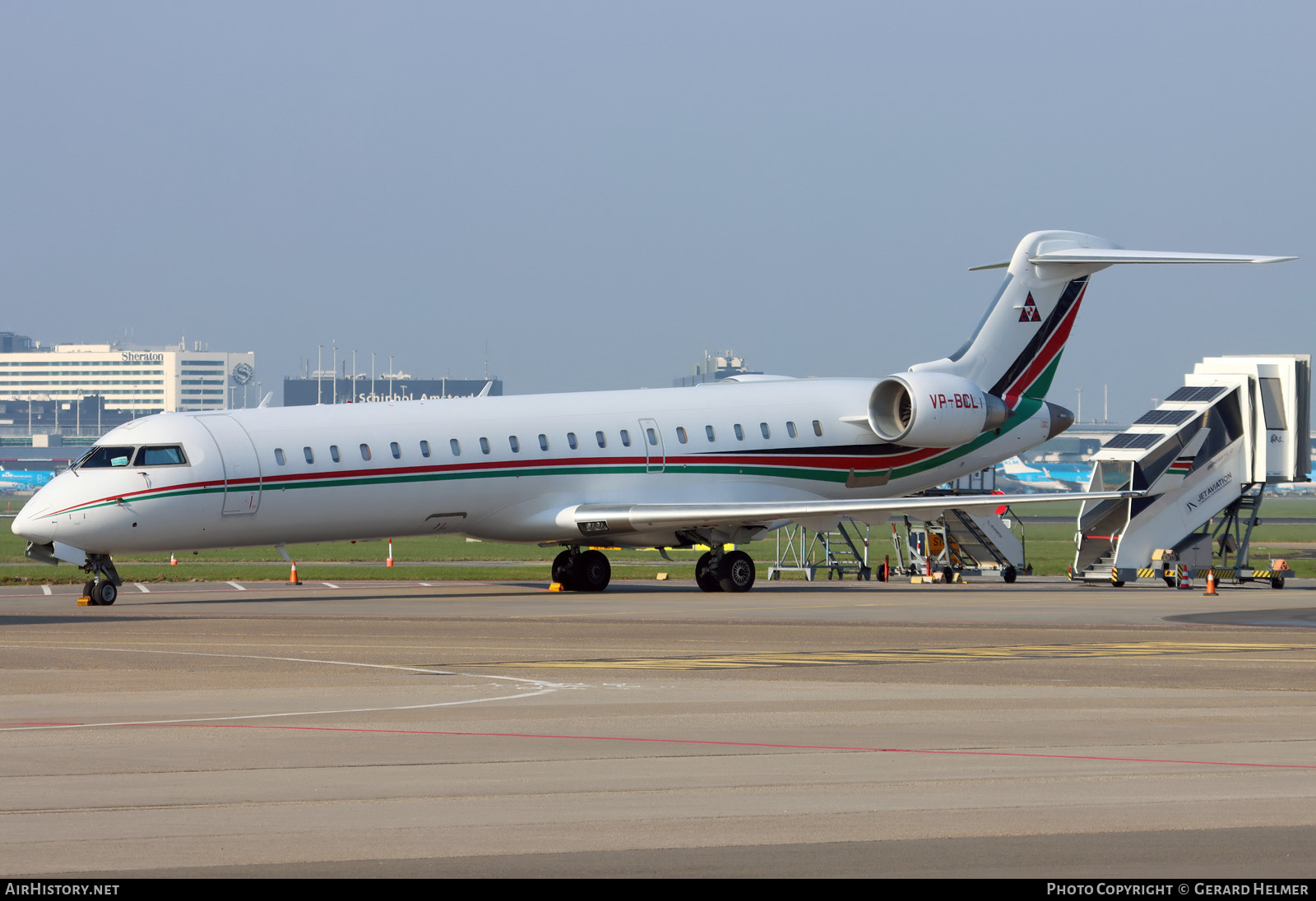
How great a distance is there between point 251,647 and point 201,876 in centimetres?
1332

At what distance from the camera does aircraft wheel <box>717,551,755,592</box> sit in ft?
115

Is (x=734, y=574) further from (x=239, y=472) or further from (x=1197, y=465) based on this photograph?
(x=1197, y=465)

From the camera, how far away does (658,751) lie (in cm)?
1183

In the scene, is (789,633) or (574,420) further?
(574,420)

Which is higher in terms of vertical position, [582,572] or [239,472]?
[239,472]

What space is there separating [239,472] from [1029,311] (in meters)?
19.2

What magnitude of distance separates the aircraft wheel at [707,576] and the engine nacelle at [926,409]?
194 inches

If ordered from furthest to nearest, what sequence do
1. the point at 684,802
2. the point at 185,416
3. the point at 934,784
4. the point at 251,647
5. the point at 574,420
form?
the point at 574,420, the point at 185,416, the point at 251,647, the point at 934,784, the point at 684,802

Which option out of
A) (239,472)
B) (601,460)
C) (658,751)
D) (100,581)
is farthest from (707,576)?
(658,751)

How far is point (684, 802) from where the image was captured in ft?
32.1

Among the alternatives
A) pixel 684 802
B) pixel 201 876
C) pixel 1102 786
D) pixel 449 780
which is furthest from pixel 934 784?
pixel 201 876

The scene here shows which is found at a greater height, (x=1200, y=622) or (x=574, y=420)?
(x=574, y=420)
